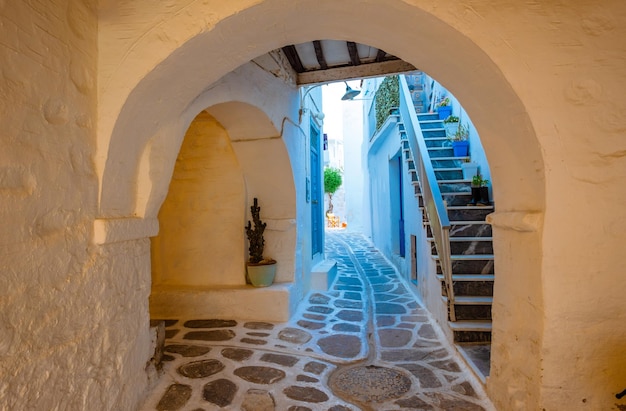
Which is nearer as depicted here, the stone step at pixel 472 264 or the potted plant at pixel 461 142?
the stone step at pixel 472 264

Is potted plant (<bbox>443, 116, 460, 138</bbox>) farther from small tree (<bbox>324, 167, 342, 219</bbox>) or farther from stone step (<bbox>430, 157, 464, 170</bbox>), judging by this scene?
small tree (<bbox>324, 167, 342, 219</bbox>)

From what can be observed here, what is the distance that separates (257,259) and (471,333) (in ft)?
8.19

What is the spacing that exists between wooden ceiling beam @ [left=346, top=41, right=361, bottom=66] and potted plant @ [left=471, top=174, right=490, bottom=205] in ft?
7.75

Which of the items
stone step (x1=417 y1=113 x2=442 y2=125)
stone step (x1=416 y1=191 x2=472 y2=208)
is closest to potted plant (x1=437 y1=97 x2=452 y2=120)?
stone step (x1=417 y1=113 x2=442 y2=125)

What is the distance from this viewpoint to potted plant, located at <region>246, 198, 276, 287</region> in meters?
3.93

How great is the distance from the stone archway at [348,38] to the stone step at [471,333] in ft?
3.00

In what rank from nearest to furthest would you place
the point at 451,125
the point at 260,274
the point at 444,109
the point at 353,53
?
the point at 353,53
the point at 260,274
the point at 451,125
the point at 444,109

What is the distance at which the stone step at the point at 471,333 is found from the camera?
9.51 feet

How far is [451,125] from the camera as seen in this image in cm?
596

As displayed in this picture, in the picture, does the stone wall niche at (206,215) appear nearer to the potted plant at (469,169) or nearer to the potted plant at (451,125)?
the potted plant at (469,169)

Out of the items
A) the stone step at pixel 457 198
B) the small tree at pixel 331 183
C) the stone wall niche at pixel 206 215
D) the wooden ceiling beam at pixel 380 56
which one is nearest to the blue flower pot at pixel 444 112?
the stone step at pixel 457 198

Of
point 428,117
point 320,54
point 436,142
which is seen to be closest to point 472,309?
point 320,54

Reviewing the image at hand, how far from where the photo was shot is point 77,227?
1577 mm

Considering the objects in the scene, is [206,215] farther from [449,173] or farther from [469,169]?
[469,169]
